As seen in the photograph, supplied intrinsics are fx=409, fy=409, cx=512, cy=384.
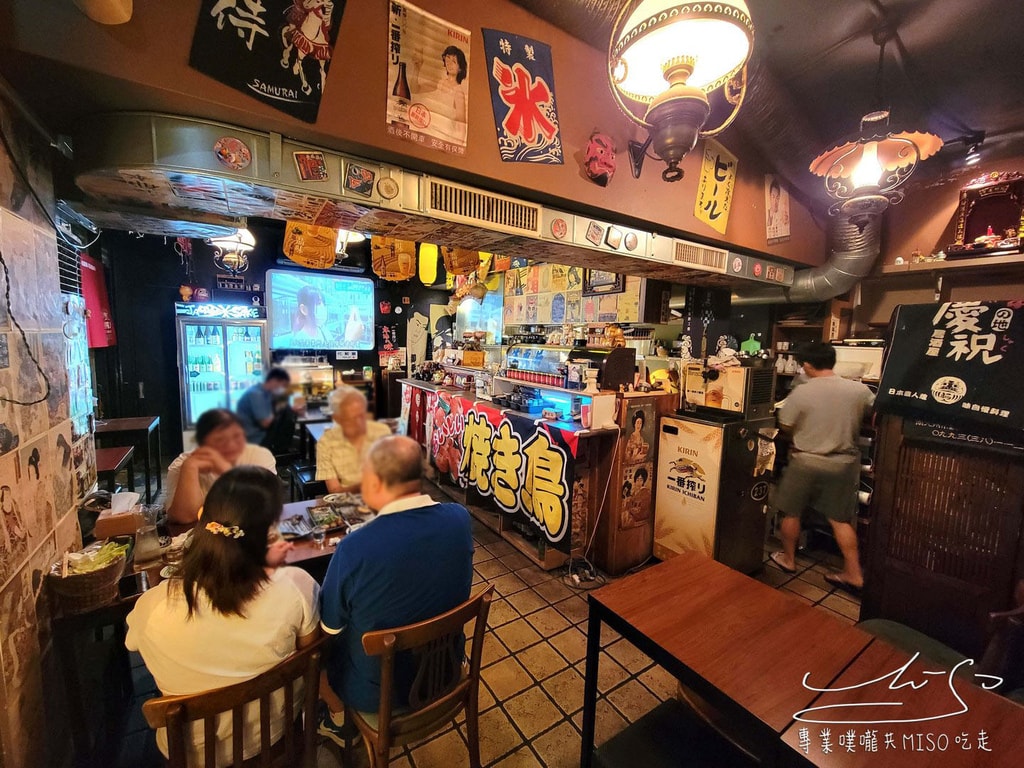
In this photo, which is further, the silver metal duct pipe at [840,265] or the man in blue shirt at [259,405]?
the silver metal duct pipe at [840,265]

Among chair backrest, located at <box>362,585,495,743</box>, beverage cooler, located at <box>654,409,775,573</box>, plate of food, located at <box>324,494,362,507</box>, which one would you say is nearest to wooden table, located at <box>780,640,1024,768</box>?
chair backrest, located at <box>362,585,495,743</box>

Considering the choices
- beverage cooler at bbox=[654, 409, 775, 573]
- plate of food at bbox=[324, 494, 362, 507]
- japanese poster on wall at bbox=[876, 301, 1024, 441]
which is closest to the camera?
plate of food at bbox=[324, 494, 362, 507]

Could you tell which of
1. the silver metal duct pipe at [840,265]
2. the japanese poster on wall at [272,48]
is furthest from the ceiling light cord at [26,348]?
the silver metal duct pipe at [840,265]

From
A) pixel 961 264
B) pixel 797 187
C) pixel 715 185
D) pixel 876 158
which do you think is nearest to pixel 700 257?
pixel 715 185

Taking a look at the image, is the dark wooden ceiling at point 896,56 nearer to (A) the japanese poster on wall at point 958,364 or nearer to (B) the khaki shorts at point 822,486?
(A) the japanese poster on wall at point 958,364

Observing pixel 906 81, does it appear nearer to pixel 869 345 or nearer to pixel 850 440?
pixel 869 345

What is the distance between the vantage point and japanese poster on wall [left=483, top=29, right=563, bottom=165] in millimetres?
2059

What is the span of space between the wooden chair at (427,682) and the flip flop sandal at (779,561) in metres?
3.07

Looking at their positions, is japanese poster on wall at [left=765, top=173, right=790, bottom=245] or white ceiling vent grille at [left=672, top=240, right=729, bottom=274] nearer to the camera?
white ceiling vent grille at [left=672, top=240, right=729, bottom=274]

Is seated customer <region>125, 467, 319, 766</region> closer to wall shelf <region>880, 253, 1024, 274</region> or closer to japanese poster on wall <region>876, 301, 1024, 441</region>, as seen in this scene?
japanese poster on wall <region>876, 301, 1024, 441</region>

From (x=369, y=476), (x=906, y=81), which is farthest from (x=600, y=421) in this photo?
(x=906, y=81)

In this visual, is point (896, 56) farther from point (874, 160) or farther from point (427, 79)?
point (427, 79)

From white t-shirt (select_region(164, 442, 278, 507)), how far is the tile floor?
1955 mm

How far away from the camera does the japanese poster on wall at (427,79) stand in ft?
5.79
